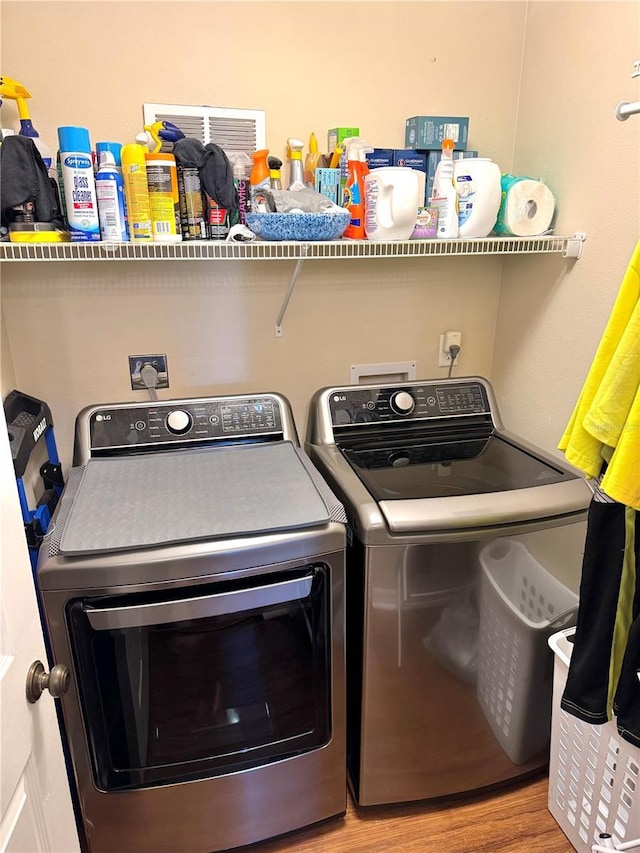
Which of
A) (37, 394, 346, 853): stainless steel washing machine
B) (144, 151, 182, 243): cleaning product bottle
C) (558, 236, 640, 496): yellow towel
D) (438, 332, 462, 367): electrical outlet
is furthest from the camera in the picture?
(438, 332, 462, 367): electrical outlet

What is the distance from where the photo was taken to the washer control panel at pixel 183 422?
1576mm

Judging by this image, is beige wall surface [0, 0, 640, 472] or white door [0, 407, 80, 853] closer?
white door [0, 407, 80, 853]

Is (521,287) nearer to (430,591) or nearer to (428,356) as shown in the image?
(428,356)

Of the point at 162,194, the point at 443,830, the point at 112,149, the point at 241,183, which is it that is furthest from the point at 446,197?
the point at 443,830

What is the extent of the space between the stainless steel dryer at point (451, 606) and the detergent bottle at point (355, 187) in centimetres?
60

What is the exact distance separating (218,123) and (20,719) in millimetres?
1485

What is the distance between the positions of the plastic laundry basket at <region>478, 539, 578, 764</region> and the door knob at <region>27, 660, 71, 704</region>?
894 millimetres

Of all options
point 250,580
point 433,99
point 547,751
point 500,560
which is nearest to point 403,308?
point 433,99

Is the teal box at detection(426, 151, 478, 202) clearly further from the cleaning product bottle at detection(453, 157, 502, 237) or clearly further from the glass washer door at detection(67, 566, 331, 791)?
Result: the glass washer door at detection(67, 566, 331, 791)

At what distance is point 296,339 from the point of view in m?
1.87

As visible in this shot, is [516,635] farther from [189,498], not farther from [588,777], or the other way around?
[189,498]

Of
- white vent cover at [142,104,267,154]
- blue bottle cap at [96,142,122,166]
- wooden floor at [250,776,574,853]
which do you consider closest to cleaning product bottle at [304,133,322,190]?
white vent cover at [142,104,267,154]

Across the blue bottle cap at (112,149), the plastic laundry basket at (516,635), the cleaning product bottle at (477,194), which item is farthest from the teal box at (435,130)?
the plastic laundry basket at (516,635)

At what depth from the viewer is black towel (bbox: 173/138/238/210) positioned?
1443 millimetres
